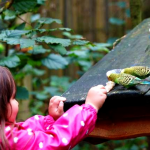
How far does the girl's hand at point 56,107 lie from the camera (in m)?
1.03

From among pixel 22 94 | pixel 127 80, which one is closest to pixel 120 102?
pixel 127 80

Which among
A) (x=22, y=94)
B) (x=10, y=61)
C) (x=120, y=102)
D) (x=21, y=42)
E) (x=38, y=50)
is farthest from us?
(x=22, y=94)

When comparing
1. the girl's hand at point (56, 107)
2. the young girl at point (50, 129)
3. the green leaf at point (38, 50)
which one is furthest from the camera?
the green leaf at point (38, 50)

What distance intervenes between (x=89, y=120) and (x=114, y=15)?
8.80ft

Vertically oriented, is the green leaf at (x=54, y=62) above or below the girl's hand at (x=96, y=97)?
below

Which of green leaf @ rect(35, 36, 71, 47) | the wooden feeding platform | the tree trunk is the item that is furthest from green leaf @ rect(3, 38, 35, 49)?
the tree trunk

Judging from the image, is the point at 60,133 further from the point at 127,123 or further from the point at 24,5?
the point at 24,5

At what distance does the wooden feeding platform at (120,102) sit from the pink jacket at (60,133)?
80mm

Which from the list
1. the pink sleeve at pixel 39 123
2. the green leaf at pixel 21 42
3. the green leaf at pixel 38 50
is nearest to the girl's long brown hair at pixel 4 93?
the pink sleeve at pixel 39 123

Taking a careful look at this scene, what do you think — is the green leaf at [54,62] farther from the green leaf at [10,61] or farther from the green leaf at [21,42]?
the green leaf at [21,42]

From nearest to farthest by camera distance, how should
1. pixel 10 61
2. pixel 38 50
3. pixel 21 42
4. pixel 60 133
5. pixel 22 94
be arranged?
pixel 60 133, pixel 21 42, pixel 10 61, pixel 38 50, pixel 22 94

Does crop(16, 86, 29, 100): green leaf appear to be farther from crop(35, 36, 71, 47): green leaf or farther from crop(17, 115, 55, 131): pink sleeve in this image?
crop(17, 115, 55, 131): pink sleeve

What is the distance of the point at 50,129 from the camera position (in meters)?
0.96

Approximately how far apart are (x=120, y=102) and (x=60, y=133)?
0.68 ft
